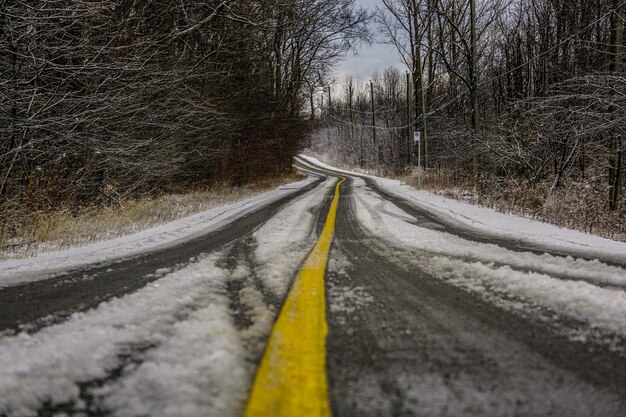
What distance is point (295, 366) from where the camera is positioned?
4.20ft

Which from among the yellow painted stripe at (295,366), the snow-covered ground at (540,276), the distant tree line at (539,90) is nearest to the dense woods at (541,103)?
the distant tree line at (539,90)

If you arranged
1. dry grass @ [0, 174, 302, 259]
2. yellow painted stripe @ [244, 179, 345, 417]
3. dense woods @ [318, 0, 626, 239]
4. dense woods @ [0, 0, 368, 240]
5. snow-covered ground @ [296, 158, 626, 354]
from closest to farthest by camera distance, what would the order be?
yellow painted stripe @ [244, 179, 345, 417], snow-covered ground @ [296, 158, 626, 354], dry grass @ [0, 174, 302, 259], dense woods @ [0, 0, 368, 240], dense woods @ [318, 0, 626, 239]

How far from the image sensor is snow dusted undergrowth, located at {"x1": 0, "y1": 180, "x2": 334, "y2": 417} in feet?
3.59

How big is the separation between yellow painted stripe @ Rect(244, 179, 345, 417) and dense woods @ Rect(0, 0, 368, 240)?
188 inches

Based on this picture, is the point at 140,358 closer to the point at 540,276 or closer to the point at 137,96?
the point at 540,276

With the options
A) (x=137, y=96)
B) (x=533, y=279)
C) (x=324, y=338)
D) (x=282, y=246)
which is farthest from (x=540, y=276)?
(x=137, y=96)

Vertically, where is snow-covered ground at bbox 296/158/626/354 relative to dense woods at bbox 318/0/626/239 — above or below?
below

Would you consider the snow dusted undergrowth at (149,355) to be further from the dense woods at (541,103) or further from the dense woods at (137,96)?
the dense woods at (541,103)

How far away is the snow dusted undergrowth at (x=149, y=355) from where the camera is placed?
109 centimetres

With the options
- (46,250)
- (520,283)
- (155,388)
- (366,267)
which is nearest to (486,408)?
(155,388)

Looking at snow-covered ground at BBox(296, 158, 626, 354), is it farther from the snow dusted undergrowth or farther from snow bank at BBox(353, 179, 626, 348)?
the snow dusted undergrowth

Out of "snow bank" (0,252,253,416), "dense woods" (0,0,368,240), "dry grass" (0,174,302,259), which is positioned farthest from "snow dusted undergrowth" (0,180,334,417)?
"dense woods" (0,0,368,240)

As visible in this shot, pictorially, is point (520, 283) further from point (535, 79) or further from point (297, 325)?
point (535, 79)

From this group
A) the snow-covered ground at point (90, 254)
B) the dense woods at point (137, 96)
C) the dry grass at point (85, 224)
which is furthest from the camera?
the dense woods at point (137, 96)
